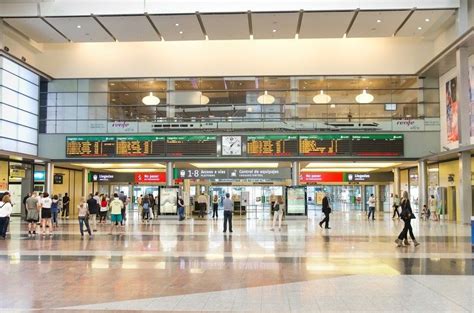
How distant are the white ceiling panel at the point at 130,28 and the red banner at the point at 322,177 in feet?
51.0

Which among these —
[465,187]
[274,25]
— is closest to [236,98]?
[274,25]

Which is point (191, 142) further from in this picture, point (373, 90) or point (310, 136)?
point (373, 90)

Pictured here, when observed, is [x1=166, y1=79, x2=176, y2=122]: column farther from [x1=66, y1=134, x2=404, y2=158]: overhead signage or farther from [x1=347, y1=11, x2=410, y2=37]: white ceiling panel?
[x1=347, y1=11, x2=410, y2=37]: white ceiling panel

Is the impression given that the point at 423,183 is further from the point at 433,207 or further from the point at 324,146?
the point at 324,146

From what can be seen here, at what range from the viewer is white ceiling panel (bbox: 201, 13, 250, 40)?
90.6ft

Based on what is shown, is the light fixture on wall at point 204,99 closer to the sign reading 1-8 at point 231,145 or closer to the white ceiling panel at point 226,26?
the sign reading 1-8 at point 231,145

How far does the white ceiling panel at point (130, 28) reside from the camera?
27734mm

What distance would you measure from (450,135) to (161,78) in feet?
58.8

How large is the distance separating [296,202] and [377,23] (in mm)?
11230

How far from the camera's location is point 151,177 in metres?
38.8

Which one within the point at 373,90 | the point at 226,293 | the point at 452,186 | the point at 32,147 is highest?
the point at 373,90

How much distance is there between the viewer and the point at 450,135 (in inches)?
1129

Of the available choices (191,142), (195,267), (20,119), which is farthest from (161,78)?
(195,267)

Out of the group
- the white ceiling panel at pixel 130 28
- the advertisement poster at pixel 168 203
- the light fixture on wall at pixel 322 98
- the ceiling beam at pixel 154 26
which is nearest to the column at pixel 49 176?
the advertisement poster at pixel 168 203
